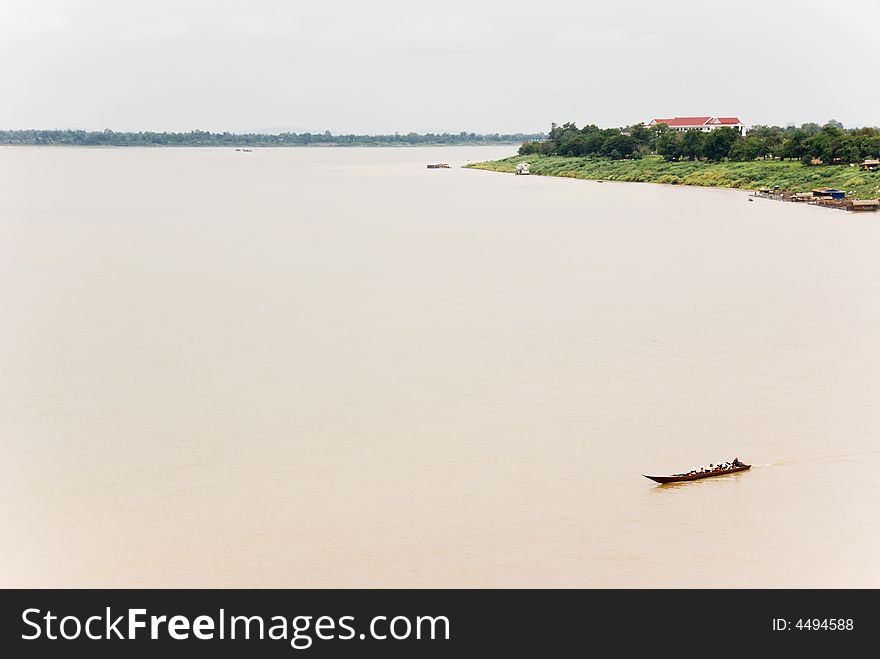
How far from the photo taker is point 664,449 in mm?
13352

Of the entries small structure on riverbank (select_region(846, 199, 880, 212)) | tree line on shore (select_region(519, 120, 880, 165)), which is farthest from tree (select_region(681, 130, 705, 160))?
small structure on riverbank (select_region(846, 199, 880, 212))

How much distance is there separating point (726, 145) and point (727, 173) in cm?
698

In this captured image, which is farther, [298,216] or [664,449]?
[298,216]

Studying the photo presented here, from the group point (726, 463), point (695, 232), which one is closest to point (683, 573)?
point (726, 463)

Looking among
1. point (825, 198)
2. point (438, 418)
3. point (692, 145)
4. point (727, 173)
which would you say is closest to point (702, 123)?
point (692, 145)

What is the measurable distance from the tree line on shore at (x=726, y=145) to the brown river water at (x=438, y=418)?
27.1 metres

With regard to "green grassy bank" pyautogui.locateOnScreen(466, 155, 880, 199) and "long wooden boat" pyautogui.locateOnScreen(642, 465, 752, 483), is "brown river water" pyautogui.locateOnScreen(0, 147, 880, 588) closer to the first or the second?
"long wooden boat" pyautogui.locateOnScreen(642, 465, 752, 483)

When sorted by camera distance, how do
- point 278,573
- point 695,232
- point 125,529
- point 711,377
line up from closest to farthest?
point 278,573 → point 125,529 → point 711,377 → point 695,232

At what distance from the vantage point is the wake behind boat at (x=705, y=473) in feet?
39.7

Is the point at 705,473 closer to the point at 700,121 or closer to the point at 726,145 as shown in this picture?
the point at 726,145

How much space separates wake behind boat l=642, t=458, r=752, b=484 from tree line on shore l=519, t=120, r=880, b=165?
46356 mm
